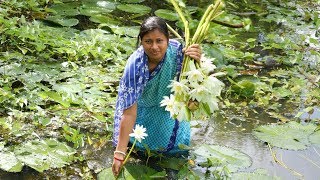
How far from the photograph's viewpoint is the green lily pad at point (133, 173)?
2.63 m

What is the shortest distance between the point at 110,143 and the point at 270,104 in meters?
1.37

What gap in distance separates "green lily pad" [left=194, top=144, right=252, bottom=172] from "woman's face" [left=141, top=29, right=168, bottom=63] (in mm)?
724

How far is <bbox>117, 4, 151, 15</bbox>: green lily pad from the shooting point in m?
5.47

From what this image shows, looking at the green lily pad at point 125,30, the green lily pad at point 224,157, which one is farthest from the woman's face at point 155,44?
the green lily pad at point 125,30

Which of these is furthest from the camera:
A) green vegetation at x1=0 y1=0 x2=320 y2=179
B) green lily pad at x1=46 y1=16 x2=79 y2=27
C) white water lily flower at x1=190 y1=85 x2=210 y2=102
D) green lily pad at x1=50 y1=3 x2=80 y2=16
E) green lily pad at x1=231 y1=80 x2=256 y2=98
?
green lily pad at x1=50 y1=3 x2=80 y2=16

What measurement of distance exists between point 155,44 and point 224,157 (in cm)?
89

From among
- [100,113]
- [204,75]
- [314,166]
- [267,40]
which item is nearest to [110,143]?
[100,113]

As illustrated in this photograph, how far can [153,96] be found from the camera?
275 cm

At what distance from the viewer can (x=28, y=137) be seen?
302 cm

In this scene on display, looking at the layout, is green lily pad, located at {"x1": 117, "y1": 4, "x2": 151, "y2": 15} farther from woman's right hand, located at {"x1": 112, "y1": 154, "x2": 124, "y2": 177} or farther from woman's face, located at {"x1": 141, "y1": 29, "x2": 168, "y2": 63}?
woman's right hand, located at {"x1": 112, "y1": 154, "x2": 124, "y2": 177}

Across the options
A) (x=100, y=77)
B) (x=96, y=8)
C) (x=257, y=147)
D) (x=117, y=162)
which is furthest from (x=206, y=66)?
(x=96, y=8)

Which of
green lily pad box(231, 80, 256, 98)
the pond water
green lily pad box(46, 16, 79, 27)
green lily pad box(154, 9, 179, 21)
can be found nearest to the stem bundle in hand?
the pond water

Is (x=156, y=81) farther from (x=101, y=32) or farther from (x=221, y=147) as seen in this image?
(x=101, y=32)

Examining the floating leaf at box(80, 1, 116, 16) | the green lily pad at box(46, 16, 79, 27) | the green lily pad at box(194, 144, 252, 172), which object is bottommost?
the green lily pad at box(194, 144, 252, 172)
